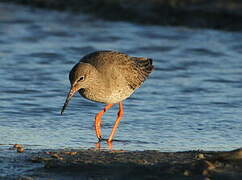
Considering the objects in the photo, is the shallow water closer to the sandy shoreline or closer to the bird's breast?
the sandy shoreline

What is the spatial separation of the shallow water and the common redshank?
1.69 ft

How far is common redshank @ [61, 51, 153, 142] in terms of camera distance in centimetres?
917

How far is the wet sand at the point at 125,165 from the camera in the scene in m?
6.88

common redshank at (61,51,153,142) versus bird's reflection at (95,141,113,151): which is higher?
common redshank at (61,51,153,142)

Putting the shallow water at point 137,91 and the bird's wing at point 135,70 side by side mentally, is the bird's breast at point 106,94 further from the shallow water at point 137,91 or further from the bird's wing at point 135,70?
the shallow water at point 137,91

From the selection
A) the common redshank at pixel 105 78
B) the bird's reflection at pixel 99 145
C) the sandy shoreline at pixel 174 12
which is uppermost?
the sandy shoreline at pixel 174 12

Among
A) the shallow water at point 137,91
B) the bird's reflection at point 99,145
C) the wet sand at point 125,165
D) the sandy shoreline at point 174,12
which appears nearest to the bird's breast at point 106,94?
the shallow water at point 137,91

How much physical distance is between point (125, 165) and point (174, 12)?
10.7 m

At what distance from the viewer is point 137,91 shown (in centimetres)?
1222

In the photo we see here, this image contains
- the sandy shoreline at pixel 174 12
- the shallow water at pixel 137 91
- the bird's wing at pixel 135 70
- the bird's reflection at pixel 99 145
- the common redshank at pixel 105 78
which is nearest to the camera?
the bird's reflection at pixel 99 145

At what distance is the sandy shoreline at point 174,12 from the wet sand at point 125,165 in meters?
9.29

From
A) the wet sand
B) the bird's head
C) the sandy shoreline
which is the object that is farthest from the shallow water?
the wet sand

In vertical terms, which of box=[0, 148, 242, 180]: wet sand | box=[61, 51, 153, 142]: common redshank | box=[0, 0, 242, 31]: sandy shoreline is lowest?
box=[0, 148, 242, 180]: wet sand

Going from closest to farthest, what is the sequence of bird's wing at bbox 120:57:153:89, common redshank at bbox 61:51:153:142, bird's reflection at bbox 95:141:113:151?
bird's reflection at bbox 95:141:113:151, common redshank at bbox 61:51:153:142, bird's wing at bbox 120:57:153:89
